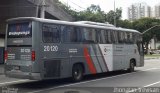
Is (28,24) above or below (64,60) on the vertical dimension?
above

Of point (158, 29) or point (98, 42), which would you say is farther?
point (158, 29)

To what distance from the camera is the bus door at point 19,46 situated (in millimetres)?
14805

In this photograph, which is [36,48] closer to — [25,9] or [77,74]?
[77,74]

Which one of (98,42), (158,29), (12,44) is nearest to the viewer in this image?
(12,44)

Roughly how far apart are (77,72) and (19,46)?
3591 millimetres

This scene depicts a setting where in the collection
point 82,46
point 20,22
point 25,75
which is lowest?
point 25,75

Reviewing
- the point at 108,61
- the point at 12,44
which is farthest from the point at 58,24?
the point at 108,61

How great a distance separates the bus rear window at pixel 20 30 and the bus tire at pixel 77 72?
3.30 meters

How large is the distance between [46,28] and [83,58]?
11.0 feet

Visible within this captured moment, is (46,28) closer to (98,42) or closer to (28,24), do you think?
(28,24)

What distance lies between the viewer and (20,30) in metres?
15.3

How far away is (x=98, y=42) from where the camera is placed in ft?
63.0

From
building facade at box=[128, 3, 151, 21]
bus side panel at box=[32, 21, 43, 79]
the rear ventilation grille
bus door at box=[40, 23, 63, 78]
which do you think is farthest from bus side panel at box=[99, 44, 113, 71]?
building facade at box=[128, 3, 151, 21]

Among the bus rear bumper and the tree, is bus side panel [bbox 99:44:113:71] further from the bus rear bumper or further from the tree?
the tree
